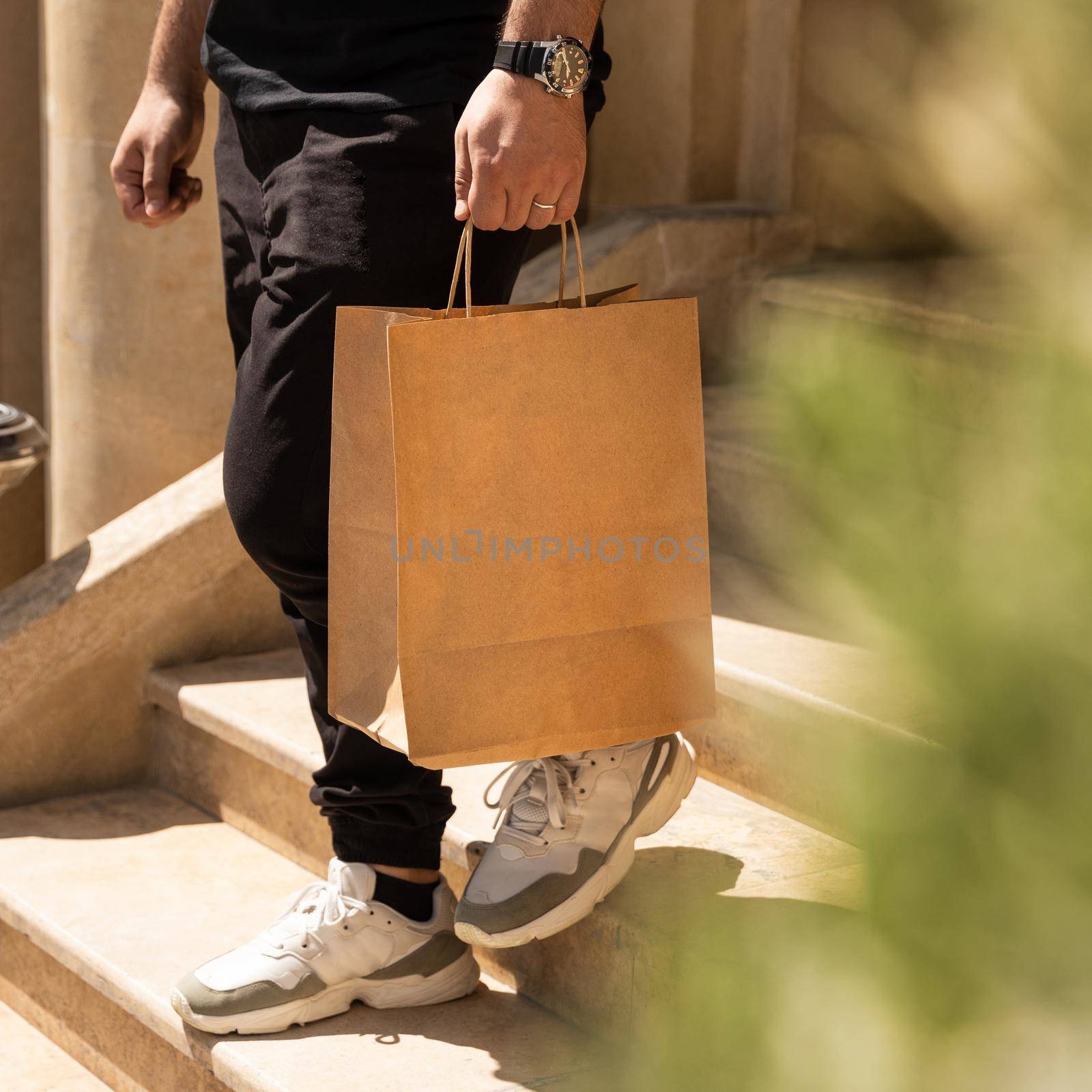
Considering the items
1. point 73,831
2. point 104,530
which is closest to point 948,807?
point 73,831

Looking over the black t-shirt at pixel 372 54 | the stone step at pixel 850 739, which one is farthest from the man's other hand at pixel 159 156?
the stone step at pixel 850 739

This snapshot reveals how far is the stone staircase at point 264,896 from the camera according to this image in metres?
1.72

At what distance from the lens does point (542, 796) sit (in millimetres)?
1738

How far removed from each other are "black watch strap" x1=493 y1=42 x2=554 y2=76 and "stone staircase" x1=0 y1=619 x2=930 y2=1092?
0.61 metres

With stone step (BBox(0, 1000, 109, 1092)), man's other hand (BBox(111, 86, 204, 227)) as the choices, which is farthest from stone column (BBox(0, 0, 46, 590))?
man's other hand (BBox(111, 86, 204, 227))

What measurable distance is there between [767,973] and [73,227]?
321 cm

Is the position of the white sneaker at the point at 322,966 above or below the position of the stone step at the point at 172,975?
above

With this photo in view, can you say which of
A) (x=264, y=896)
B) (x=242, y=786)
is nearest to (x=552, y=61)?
(x=264, y=896)

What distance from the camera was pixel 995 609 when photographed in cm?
35

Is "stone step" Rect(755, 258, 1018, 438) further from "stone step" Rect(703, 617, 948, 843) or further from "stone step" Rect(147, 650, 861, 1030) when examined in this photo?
"stone step" Rect(147, 650, 861, 1030)

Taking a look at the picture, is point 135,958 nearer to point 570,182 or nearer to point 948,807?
point 570,182

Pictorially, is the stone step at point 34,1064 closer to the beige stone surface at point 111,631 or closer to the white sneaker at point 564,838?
the beige stone surface at point 111,631

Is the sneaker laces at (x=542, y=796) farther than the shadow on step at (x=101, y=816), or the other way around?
the shadow on step at (x=101, y=816)

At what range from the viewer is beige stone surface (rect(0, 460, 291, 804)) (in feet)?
8.64
